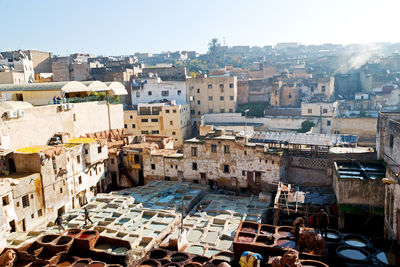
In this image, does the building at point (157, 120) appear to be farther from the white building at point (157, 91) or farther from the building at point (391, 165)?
the building at point (391, 165)

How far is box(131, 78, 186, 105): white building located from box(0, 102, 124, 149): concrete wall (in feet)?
34.7

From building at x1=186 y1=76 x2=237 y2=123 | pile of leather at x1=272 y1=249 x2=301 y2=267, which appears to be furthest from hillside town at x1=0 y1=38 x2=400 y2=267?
building at x1=186 y1=76 x2=237 y2=123

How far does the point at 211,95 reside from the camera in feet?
169

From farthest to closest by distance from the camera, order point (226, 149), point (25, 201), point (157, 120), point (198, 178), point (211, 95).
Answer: point (211, 95)
point (157, 120)
point (198, 178)
point (226, 149)
point (25, 201)

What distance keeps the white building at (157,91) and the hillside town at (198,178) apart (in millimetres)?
215

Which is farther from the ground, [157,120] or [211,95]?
[211,95]

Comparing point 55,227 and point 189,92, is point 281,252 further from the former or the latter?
point 189,92

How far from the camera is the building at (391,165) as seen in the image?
56.9 feet

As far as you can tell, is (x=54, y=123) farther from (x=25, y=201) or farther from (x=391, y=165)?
(x=391, y=165)

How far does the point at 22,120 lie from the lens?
27.5 m

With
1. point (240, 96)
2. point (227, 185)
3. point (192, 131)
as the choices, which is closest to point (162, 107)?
point (192, 131)

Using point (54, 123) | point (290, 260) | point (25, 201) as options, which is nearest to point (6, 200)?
point (25, 201)

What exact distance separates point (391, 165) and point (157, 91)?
3713 centimetres

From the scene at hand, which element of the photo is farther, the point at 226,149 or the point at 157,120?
the point at 157,120
